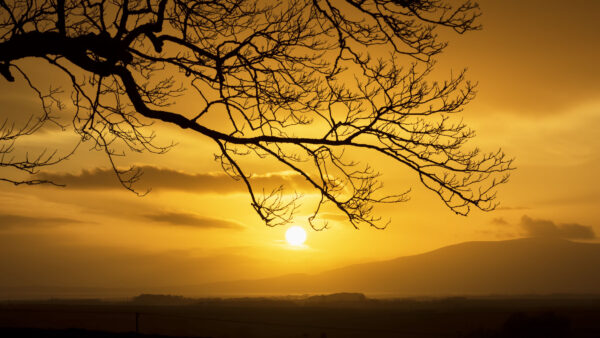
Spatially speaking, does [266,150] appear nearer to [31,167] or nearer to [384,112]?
[384,112]

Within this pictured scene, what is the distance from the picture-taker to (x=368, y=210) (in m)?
7.89

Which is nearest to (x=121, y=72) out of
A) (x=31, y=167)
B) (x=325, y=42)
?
(x=31, y=167)

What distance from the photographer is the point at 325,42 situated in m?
8.02

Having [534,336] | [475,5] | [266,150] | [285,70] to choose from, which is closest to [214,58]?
[285,70]

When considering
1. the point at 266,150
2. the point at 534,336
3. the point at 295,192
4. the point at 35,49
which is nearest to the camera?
the point at 35,49

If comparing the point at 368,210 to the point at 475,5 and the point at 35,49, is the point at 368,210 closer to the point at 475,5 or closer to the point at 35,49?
the point at 475,5

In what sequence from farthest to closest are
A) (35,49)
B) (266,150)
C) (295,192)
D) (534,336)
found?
(534,336) < (295,192) < (266,150) < (35,49)

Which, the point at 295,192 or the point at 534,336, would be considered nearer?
the point at 295,192

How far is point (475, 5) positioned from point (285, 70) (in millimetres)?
2660

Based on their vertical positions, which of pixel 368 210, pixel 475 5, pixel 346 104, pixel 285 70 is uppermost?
pixel 475 5

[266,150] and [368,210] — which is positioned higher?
[266,150]

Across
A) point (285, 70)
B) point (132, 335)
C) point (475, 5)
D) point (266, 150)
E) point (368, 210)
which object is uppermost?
point (475, 5)

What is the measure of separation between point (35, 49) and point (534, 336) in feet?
208

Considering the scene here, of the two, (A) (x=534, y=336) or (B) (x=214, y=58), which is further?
(A) (x=534, y=336)
